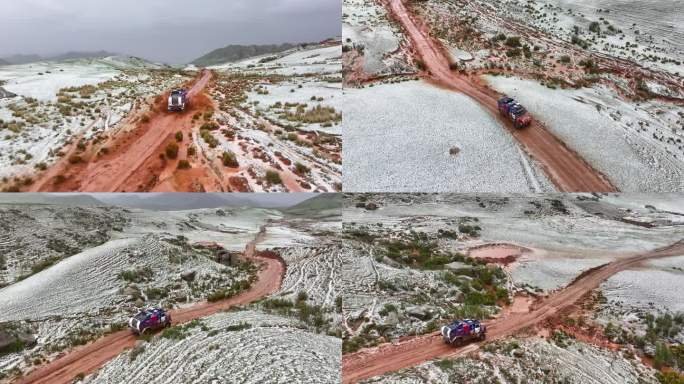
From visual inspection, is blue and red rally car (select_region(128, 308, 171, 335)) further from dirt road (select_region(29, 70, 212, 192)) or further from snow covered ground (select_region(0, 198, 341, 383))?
dirt road (select_region(29, 70, 212, 192))

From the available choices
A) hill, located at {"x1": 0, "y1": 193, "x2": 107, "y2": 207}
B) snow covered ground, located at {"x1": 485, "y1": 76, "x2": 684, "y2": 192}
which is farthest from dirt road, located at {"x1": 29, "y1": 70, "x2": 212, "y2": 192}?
snow covered ground, located at {"x1": 485, "y1": 76, "x2": 684, "y2": 192}

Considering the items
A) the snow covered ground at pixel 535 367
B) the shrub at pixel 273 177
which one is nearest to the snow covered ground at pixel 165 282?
the shrub at pixel 273 177

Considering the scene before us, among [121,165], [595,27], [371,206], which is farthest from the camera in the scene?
[595,27]

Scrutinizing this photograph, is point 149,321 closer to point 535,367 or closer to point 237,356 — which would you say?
point 237,356

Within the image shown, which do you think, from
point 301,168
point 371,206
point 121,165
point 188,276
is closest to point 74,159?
point 121,165

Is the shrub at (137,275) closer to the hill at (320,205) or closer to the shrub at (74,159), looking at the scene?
the shrub at (74,159)

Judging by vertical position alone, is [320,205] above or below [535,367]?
above
